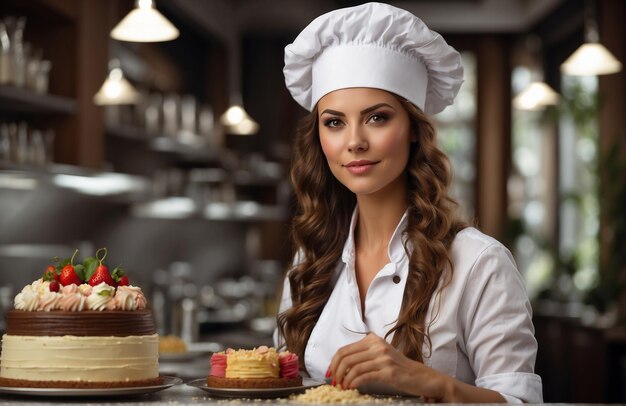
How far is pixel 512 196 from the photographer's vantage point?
10953mm

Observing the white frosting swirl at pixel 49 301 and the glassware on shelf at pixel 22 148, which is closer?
the white frosting swirl at pixel 49 301

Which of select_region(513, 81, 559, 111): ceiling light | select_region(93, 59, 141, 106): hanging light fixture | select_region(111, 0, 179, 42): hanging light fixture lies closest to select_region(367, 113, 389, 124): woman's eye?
select_region(111, 0, 179, 42): hanging light fixture

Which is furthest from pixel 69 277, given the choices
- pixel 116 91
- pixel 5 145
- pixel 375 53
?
pixel 116 91

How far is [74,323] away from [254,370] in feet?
1.07

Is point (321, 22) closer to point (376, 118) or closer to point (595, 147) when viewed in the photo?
point (376, 118)

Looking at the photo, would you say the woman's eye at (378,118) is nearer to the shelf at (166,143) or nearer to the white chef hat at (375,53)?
the white chef hat at (375,53)

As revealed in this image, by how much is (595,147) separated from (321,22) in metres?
6.19

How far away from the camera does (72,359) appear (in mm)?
1825

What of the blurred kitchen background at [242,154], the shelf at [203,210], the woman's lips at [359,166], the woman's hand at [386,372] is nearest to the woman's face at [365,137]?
the woman's lips at [359,166]

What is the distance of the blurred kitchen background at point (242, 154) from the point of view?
18.9 feet

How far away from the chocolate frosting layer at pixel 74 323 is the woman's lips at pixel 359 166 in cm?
56

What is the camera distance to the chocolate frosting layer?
1.84 meters

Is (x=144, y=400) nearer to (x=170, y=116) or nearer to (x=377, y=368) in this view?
(x=377, y=368)

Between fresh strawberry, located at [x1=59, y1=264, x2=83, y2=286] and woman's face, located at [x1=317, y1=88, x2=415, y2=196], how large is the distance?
59 cm
